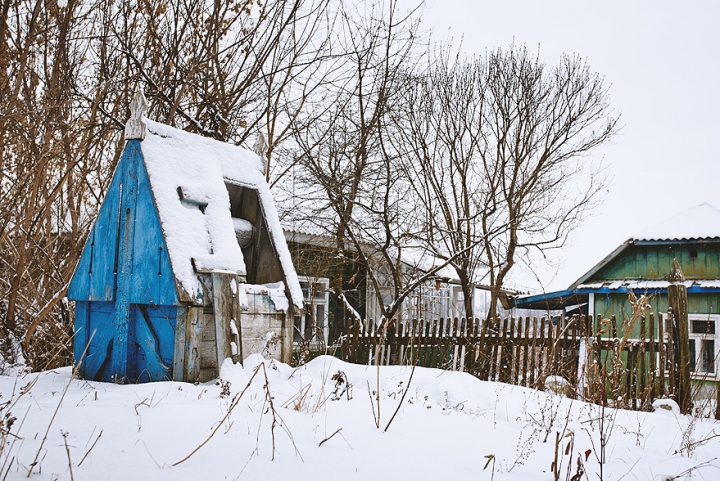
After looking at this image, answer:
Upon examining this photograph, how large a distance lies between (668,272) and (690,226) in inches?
48.7

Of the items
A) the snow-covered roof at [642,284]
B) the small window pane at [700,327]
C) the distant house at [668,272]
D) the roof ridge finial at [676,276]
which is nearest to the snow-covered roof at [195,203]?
the roof ridge finial at [676,276]

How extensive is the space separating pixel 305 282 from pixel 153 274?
966 cm

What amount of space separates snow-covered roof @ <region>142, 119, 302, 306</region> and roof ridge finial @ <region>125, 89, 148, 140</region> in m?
0.06

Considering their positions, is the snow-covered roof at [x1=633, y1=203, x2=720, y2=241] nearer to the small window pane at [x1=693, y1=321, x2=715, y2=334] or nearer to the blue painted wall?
the small window pane at [x1=693, y1=321, x2=715, y2=334]

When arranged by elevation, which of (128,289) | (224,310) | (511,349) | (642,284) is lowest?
(511,349)

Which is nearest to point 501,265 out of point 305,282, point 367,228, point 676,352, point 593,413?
point 367,228

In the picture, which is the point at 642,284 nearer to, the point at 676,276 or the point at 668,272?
the point at 668,272

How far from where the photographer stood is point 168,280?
3.78 m

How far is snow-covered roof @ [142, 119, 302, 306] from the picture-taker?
12.8ft

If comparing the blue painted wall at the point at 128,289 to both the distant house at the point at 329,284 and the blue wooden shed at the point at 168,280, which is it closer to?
the blue wooden shed at the point at 168,280

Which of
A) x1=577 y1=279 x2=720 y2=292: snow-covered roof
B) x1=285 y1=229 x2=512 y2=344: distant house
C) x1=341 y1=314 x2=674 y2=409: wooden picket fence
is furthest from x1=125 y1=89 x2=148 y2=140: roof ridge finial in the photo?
x1=577 y1=279 x2=720 y2=292: snow-covered roof

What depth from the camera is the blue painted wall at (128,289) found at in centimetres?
388

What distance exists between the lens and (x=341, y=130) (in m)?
9.99

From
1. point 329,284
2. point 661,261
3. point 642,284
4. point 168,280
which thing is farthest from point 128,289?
point 661,261
